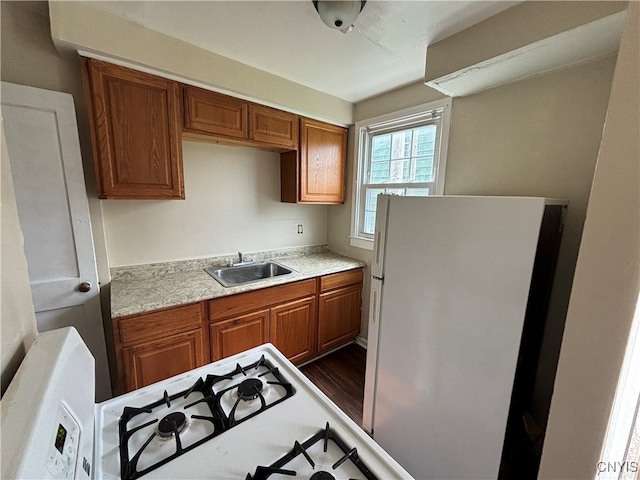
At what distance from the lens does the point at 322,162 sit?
246 cm

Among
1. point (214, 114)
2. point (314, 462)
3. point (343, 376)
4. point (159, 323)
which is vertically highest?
point (214, 114)

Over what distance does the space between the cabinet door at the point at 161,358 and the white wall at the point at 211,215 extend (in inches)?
27.5

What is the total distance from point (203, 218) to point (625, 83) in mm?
2334

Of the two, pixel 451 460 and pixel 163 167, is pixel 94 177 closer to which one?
pixel 163 167

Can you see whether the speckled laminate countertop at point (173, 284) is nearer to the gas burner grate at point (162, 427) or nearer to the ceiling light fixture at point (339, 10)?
the gas burner grate at point (162, 427)

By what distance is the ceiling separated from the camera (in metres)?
1.22

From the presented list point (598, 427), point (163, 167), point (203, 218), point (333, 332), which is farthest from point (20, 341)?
point (333, 332)

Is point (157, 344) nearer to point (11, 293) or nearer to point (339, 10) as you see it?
point (11, 293)

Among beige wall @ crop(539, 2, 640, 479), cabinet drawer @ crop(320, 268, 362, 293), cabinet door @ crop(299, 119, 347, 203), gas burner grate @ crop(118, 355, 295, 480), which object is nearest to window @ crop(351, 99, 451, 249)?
cabinet door @ crop(299, 119, 347, 203)

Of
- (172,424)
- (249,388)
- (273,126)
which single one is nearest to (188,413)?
(172,424)

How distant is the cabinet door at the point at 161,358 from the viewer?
4.85 ft

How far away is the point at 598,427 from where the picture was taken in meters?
0.74

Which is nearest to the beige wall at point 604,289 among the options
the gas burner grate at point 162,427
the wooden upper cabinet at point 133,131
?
Result: the gas burner grate at point 162,427

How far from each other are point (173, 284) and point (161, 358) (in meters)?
0.48
